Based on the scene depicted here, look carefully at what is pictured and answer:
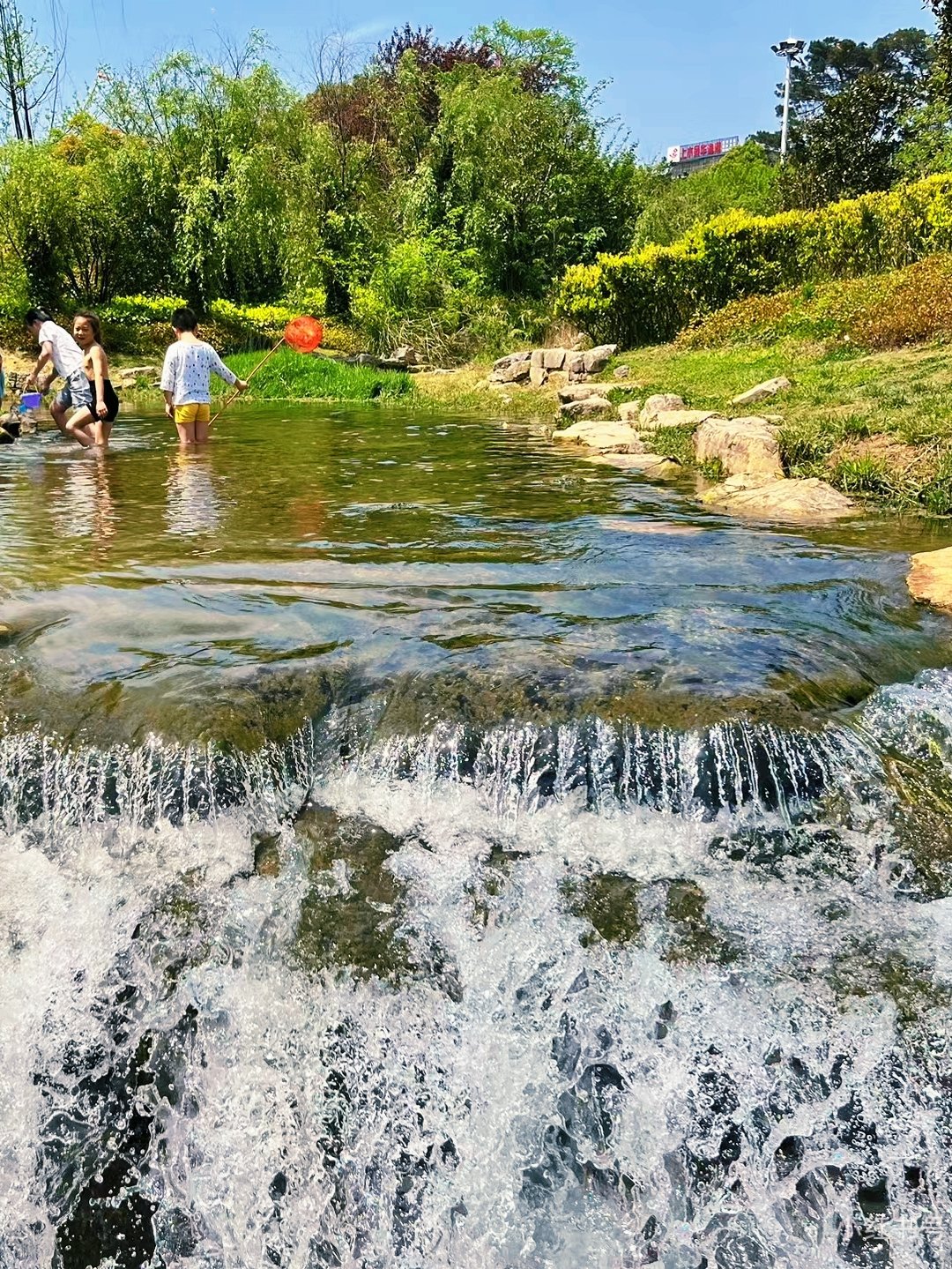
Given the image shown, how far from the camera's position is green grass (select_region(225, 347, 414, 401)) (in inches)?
735

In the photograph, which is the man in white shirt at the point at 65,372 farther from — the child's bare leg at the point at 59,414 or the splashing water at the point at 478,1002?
the splashing water at the point at 478,1002

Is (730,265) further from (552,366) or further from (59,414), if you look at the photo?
(59,414)

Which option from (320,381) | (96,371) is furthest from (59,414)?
(320,381)

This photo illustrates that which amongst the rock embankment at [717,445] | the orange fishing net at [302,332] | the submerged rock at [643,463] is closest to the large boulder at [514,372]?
the rock embankment at [717,445]

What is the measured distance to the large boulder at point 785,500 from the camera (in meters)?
7.50

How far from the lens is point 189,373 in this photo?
10.2 m

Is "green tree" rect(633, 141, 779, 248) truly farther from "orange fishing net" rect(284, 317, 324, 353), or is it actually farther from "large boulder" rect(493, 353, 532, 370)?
"orange fishing net" rect(284, 317, 324, 353)

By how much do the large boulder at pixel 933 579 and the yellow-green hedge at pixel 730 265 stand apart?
1349 centimetres

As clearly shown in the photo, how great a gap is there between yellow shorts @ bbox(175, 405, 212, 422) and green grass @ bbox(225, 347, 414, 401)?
725cm

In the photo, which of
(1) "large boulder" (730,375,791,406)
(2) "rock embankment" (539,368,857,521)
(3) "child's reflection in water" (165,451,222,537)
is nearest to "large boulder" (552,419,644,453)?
(2) "rock embankment" (539,368,857,521)

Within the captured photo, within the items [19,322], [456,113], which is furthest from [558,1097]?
[456,113]

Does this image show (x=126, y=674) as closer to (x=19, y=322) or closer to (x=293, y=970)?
(x=293, y=970)

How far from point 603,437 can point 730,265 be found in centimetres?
939

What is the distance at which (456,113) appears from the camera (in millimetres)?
27516
